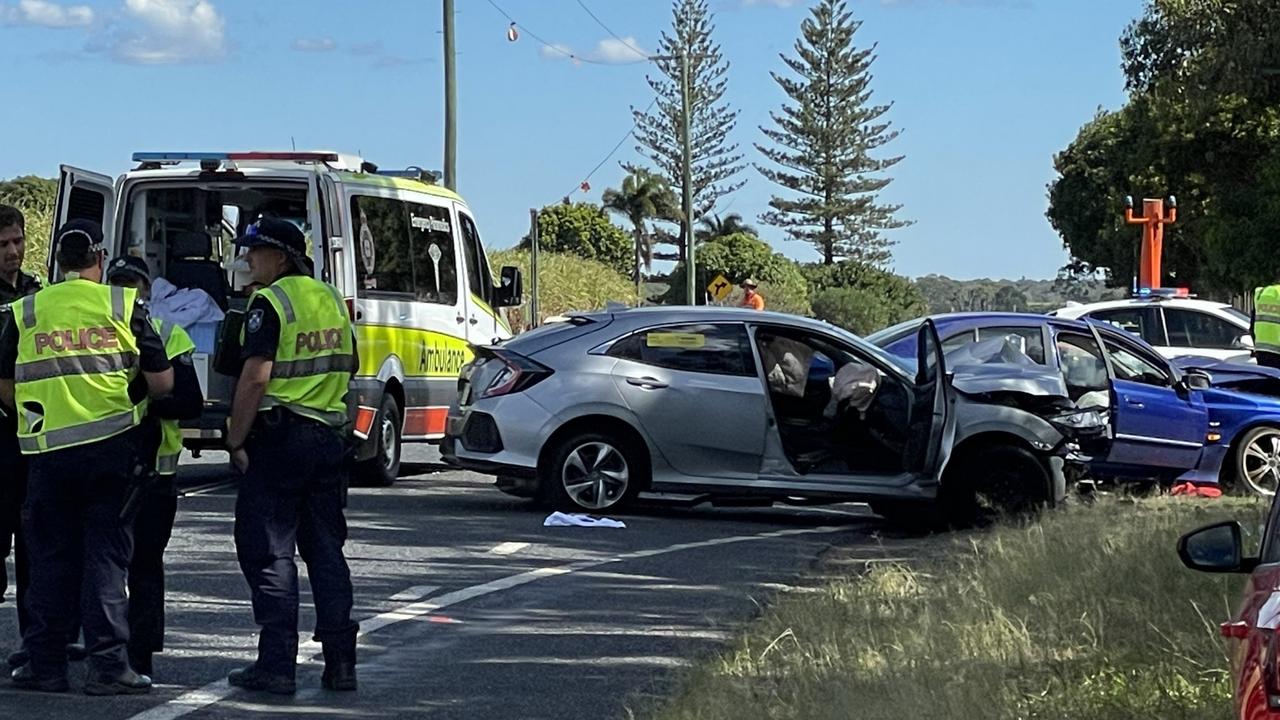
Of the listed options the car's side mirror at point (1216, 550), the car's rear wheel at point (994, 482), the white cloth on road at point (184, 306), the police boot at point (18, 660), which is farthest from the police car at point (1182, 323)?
the car's side mirror at point (1216, 550)

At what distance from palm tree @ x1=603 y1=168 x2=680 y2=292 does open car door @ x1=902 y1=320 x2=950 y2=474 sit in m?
76.3

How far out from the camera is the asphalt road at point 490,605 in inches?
307

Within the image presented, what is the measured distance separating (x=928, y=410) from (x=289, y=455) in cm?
639

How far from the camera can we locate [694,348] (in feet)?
46.7

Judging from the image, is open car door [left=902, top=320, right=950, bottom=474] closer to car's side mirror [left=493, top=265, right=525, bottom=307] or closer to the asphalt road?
the asphalt road

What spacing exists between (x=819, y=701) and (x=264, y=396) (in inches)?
91.6

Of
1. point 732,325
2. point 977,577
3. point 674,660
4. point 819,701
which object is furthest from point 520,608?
point 732,325

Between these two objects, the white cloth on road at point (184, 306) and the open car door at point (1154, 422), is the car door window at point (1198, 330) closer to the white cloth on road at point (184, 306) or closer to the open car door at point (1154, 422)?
the open car door at point (1154, 422)

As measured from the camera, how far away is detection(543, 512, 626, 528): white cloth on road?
44.7ft

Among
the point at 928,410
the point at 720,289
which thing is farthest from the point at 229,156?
the point at 720,289

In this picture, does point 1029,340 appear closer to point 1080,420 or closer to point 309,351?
point 1080,420

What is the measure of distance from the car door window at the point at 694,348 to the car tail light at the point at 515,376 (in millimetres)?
521

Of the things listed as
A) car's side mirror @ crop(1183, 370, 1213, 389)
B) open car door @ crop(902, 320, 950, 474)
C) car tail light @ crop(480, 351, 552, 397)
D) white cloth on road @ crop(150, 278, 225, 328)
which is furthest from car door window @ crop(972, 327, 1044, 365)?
white cloth on road @ crop(150, 278, 225, 328)

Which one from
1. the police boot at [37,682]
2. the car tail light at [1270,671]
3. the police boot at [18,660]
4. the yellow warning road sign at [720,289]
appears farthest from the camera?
the yellow warning road sign at [720,289]
